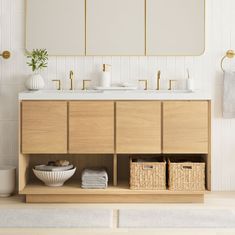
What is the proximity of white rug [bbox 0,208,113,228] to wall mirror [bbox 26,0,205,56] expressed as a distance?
1.57 metres

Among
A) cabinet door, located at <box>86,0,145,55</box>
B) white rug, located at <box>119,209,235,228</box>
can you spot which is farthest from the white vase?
white rug, located at <box>119,209,235,228</box>

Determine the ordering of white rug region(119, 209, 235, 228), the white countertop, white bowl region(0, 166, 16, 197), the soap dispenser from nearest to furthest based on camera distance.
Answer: white rug region(119, 209, 235, 228) < the white countertop < white bowl region(0, 166, 16, 197) < the soap dispenser

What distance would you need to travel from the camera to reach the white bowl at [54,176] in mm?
4699

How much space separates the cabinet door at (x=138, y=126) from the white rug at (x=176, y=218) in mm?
585

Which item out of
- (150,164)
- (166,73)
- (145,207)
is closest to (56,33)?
(166,73)

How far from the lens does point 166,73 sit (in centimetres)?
518

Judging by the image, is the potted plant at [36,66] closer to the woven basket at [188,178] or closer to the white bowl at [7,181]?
the white bowl at [7,181]

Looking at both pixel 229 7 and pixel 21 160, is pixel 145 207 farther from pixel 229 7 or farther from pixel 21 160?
pixel 229 7

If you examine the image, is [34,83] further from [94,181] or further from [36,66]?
[94,181]

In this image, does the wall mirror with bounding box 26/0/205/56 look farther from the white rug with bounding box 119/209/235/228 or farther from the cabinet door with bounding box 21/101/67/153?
the white rug with bounding box 119/209/235/228

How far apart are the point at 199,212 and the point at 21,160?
1.60 meters

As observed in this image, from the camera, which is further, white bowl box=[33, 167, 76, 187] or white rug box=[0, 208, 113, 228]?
white bowl box=[33, 167, 76, 187]

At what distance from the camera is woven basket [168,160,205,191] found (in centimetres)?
468

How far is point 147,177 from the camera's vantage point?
4.70 m
